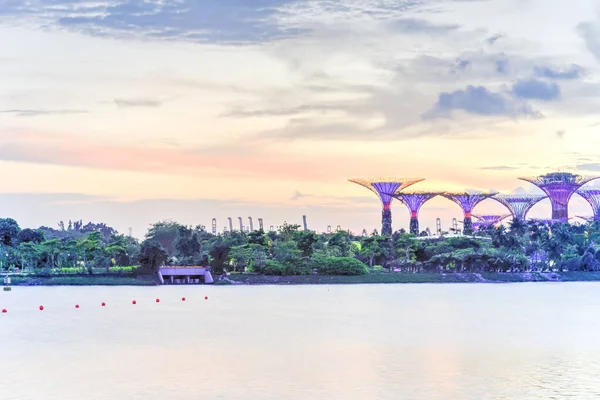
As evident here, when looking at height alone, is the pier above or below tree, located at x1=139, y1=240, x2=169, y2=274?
below

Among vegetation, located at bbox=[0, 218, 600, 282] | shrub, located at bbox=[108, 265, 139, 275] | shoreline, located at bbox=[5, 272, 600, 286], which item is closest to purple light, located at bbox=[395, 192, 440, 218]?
vegetation, located at bbox=[0, 218, 600, 282]

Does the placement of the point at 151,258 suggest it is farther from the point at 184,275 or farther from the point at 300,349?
the point at 300,349

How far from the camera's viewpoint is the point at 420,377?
128ft

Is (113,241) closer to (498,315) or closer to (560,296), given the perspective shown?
(560,296)

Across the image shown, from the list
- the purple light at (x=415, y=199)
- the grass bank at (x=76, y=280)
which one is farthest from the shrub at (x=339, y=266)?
the purple light at (x=415, y=199)

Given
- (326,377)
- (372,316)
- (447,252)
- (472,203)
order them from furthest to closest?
1. (472,203)
2. (447,252)
3. (372,316)
4. (326,377)

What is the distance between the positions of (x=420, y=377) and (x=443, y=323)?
26.0 m

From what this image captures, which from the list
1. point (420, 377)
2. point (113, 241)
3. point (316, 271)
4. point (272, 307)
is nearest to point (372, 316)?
point (272, 307)

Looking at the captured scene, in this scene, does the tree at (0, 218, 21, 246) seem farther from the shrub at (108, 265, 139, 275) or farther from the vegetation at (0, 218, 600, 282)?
the shrub at (108, 265, 139, 275)

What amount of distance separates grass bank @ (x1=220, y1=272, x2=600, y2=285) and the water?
26.1 metres

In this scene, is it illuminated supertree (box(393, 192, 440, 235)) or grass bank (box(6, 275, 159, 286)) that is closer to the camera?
grass bank (box(6, 275, 159, 286))

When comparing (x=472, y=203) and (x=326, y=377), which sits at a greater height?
(x=472, y=203)

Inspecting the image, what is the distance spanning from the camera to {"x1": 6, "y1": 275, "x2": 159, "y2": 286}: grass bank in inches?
4382

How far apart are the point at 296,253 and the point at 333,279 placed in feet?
17.6
